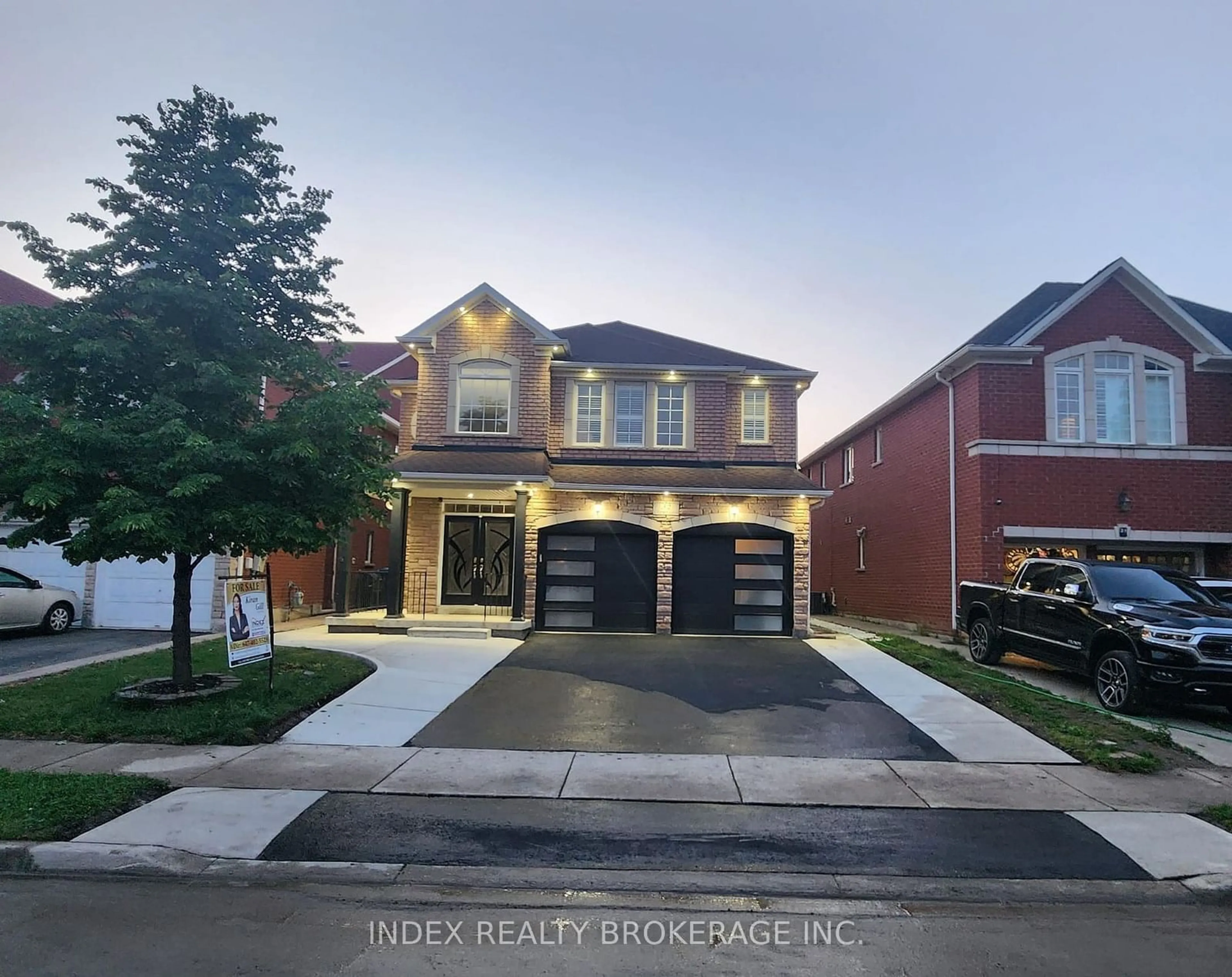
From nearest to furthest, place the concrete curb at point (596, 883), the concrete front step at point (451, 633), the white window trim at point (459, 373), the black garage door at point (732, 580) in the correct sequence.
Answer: the concrete curb at point (596, 883) → the concrete front step at point (451, 633) → the black garage door at point (732, 580) → the white window trim at point (459, 373)

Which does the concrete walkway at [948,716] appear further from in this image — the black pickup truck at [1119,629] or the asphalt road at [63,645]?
the asphalt road at [63,645]

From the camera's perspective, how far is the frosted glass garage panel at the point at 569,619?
16.8m

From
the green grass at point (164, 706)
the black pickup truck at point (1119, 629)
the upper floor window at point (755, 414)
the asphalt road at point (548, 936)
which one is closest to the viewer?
the asphalt road at point (548, 936)

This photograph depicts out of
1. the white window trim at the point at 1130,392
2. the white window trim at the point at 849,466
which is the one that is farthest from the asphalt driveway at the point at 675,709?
the white window trim at the point at 849,466

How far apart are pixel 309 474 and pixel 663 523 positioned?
8999mm

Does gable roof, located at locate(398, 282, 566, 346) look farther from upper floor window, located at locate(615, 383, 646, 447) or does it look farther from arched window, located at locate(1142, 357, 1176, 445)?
arched window, located at locate(1142, 357, 1176, 445)

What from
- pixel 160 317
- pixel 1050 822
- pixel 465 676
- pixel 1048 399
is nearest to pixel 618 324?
pixel 1048 399

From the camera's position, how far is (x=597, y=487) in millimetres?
16422

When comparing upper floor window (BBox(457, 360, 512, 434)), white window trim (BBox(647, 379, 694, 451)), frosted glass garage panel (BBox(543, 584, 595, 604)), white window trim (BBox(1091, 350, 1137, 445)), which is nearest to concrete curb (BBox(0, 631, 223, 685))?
frosted glass garage panel (BBox(543, 584, 595, 604))

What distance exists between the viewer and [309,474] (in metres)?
8.99

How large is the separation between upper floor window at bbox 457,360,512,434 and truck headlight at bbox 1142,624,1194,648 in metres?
12.3

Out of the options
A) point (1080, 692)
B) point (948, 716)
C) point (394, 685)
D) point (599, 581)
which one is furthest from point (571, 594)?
point (1080, 692)

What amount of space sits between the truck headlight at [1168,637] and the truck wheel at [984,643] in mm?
3807

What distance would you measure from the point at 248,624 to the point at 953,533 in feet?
46.9
